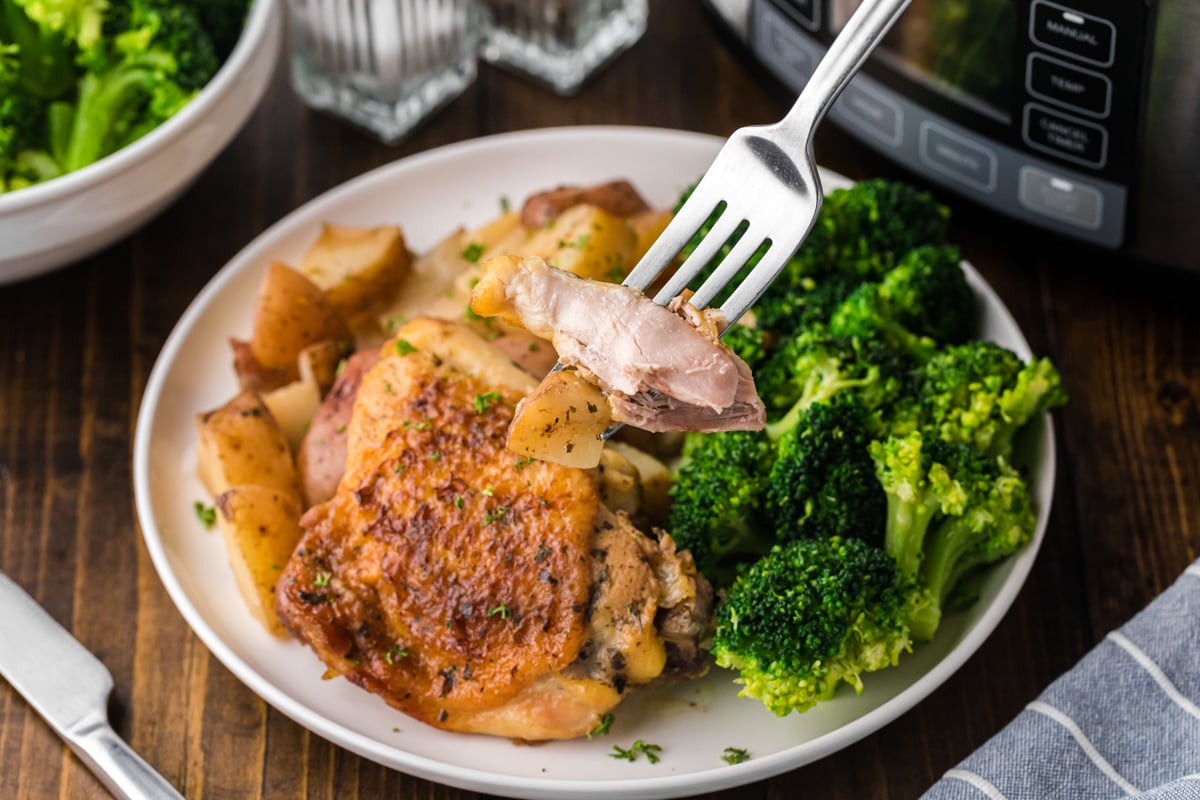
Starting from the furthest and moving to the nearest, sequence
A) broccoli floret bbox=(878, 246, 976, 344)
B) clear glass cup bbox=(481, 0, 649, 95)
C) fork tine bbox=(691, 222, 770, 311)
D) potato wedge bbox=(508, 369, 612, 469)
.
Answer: clear glass cup bbox=(481, 0, 649, 95) < broccoli floret bbox=(878, 246, 976, 344) < fork tine bbox=(691, 222, 770, 311) < potato wedge bbox=(508, 369, 612, 469)

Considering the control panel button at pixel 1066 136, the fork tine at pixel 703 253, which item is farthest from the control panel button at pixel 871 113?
the fork tine at pixel 703 253

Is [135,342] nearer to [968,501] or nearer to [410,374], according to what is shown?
[410,374]

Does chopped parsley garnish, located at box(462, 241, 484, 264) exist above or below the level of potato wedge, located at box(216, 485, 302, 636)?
above

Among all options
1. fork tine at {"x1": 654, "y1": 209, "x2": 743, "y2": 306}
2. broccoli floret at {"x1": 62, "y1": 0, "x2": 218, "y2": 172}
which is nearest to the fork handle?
fork tine at {"x1": 654, "y1": 209, "x2": 743, "y2": 306}

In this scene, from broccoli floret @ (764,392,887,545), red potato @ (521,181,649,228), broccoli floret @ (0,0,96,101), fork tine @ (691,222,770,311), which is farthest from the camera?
broccoli floret @ (0,0,96,101)

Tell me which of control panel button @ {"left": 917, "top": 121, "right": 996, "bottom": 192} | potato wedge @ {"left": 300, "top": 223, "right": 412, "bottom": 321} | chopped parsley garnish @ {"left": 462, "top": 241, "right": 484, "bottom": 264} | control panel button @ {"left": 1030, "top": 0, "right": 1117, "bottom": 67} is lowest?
potato wedge @ {"left": 300, "top": 223, "right": 412, "bottom": 321}

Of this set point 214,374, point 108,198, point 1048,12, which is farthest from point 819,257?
point 108,198

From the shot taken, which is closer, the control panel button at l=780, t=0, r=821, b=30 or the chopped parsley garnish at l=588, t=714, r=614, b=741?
the chopped parsley garnish at l=588, t=714, r=614, b=741

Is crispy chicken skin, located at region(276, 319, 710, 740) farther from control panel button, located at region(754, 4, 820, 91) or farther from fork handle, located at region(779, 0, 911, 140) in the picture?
control panel button, located at region(754, 4, 820, 91)
